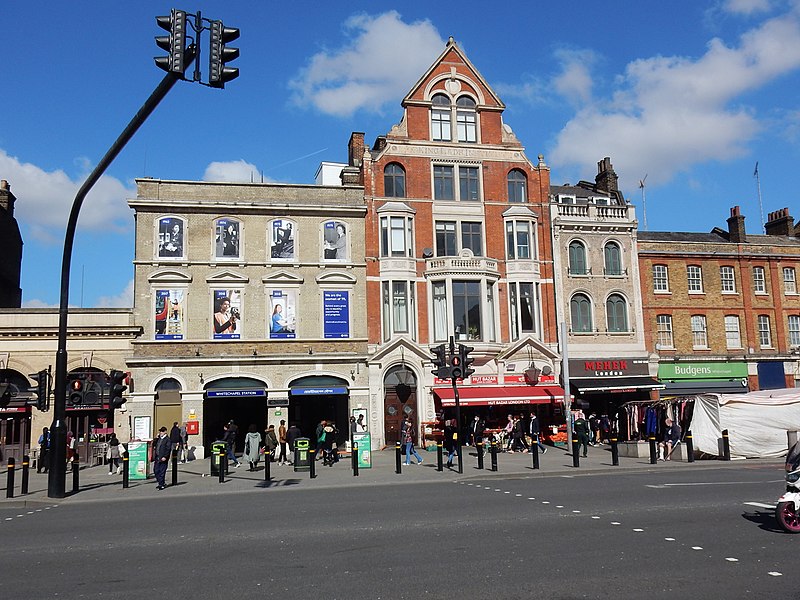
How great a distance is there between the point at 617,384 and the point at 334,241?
15396 mm

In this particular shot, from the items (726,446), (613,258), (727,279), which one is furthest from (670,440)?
(727,279)

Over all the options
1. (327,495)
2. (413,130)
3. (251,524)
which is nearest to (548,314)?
(413,130)

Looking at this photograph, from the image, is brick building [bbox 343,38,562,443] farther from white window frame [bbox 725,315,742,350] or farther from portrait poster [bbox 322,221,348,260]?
white window frame [bbox 725,315,742,350]

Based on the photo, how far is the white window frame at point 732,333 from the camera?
37906 mm

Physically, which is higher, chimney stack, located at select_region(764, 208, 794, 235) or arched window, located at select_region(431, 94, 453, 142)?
arched window, located at select_region(431, 94, 453, 142)

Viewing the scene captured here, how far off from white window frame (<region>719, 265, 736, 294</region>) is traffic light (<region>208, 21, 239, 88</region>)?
34454 mm

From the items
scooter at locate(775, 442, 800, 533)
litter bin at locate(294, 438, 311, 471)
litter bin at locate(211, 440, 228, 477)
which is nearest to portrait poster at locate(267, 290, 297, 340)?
litter bin at locate(294, 438, 311, 471)

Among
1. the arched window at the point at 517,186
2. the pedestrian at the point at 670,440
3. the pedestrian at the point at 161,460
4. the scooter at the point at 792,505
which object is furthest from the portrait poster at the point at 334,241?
the scooter at the point at 792,505

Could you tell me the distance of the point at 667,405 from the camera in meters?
27.2

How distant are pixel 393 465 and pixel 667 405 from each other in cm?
1060

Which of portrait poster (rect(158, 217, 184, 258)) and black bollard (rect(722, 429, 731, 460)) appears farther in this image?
portrait poster (rect(158, 217, 184, 258))

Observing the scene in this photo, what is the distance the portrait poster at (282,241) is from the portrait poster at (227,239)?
1.62 m

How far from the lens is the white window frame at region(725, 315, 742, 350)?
37.9 m

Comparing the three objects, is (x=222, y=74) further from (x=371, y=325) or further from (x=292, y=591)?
(x=371, y=325)
